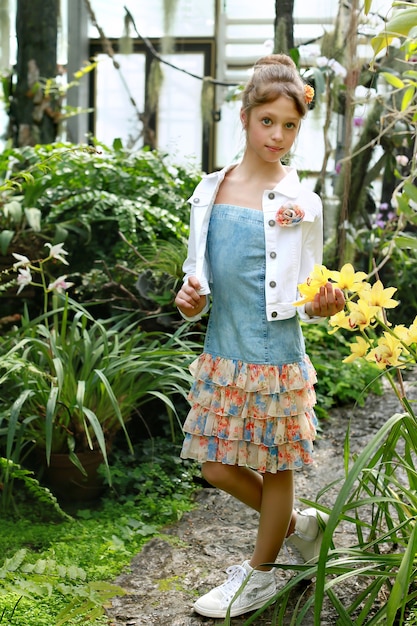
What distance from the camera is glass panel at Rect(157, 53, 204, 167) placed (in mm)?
6848

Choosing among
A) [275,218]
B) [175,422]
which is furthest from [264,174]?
[175,422]

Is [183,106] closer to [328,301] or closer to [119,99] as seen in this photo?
[119,99]

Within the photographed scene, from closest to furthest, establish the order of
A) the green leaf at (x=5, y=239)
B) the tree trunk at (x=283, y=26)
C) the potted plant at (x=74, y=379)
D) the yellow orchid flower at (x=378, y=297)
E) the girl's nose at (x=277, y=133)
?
1. the yellow orchid flower at (x=378, y=297)
2. the girl's nose at (x=277, y=133)
3. the potted plant at (x=74, y=379)
4. the green leaf at (x=5, y=239)
5. the tree trunk at (x=283, y=26)

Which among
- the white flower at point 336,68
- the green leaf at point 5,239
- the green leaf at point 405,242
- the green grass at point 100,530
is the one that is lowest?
the green grass at point 100,530

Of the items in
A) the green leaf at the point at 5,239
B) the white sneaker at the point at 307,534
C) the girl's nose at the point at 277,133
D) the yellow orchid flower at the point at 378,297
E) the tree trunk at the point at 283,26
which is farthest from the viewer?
the tree trunk at the point at 283,26

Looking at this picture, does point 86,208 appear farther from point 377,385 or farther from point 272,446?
point 272,446

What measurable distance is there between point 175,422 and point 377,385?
51.7 inches

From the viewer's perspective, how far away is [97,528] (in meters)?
2.46

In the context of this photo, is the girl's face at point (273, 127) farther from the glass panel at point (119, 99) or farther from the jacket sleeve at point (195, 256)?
the glass panel at point (119, 99)

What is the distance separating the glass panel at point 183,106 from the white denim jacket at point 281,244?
498 cm

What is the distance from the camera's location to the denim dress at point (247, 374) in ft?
6.29

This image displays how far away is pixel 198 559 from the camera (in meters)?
2.31

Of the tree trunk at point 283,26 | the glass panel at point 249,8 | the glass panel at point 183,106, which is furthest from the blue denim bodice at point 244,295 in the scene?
the glass panel at point 249,8

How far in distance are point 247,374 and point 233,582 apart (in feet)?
1.71
